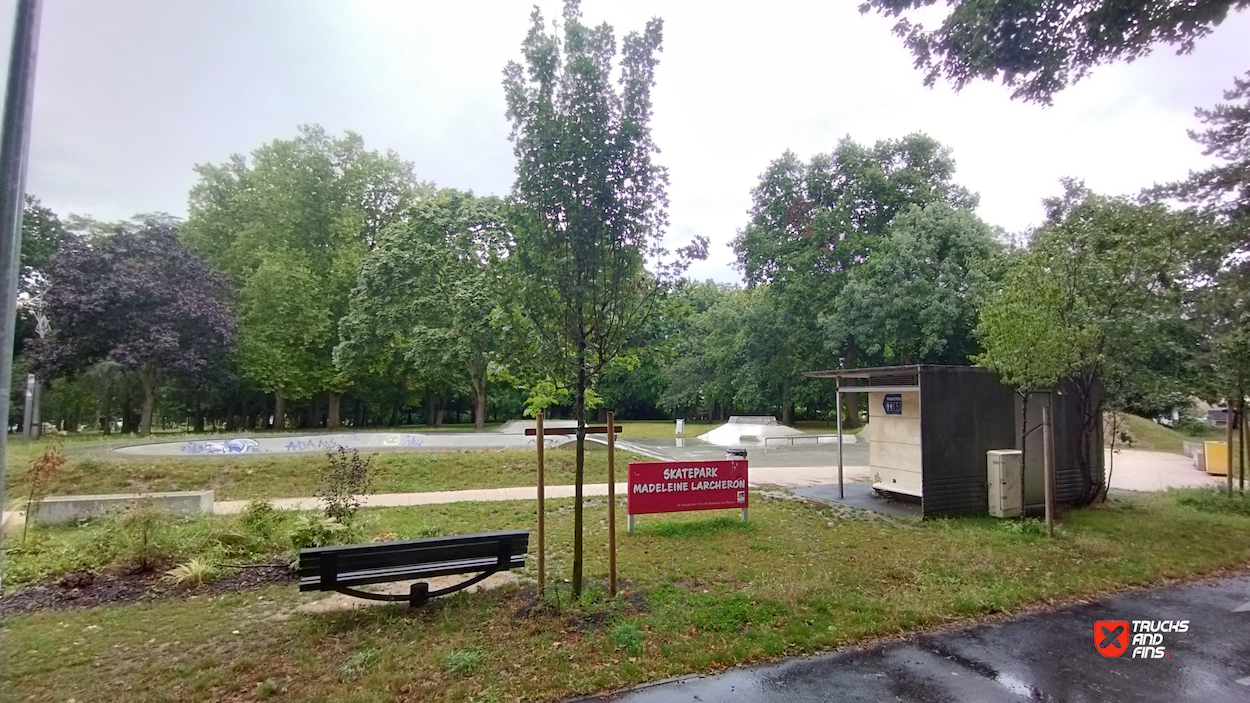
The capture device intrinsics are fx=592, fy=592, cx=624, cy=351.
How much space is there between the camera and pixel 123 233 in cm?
2328

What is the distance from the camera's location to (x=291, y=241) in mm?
30016

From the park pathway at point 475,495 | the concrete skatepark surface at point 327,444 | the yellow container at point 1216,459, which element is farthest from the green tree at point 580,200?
the yellow container at point 1216,459

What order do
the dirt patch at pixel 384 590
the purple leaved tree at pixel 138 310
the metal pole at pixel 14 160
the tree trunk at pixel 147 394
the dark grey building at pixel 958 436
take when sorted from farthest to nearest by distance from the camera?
the tree trunk at pixel 147 394
the purple leaved tree at pixel 138 310
the dark grey building at pixel 958 436
the dirt patch at pixel 384 590
the metal pole at pixel 14 160

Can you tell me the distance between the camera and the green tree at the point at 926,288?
26.0 m

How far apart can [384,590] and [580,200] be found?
13.0 ft

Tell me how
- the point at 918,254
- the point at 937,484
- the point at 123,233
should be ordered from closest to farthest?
1. the point at 937,484
2. the point at 123,233
3. the point at 918,254

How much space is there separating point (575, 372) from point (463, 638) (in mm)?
2196

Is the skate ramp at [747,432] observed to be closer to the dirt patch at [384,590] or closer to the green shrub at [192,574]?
the dirt patch at [384,590]

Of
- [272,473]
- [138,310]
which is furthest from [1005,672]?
[138,310]

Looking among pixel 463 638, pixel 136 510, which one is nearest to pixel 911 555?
pixel 463 638

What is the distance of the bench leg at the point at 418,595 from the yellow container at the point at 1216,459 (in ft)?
64.4

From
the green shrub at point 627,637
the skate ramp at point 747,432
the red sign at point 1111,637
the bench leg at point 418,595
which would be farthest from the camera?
the skate ramp at point 747,432

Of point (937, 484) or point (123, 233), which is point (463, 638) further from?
point (123, 233)

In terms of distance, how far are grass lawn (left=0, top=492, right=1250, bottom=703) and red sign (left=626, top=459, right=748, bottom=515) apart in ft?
1.33
